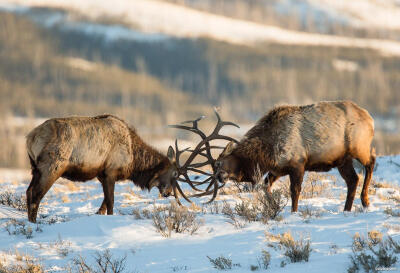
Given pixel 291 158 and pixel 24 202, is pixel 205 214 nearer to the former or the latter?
pixel 291 158

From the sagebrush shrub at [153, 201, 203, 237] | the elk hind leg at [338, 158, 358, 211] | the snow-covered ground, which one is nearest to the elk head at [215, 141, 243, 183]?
the snow-covered ground

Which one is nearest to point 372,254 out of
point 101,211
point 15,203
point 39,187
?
point 39,187

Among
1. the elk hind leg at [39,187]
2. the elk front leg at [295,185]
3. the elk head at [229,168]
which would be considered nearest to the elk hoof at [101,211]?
the elk hind leg at [39,187]

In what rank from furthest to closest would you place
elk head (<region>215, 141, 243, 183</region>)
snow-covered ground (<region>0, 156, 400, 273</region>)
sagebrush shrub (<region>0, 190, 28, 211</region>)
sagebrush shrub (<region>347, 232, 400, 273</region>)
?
sagebrush shrub (<region>0, 190, 28, 211</region>), elk head (<region>215, 141, 243, 183</region>), snow-covered ground (<region>0, 156, 400, 273</region>), sagebrush shrub (<region>347, 232, 400, 273</region>)

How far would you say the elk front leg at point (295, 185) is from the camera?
398 inches

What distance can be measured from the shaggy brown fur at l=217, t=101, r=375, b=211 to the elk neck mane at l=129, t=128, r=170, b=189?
77.3 inches

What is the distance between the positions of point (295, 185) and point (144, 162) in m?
3.30

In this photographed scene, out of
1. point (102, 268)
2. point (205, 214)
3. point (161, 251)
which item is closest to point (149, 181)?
point (205, 214)

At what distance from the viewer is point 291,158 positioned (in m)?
10.3

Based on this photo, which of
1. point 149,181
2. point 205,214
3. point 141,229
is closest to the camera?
point 141,229

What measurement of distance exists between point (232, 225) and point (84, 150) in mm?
3281

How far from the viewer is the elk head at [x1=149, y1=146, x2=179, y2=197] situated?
467 inches

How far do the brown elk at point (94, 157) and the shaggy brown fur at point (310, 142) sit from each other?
2.05 metres

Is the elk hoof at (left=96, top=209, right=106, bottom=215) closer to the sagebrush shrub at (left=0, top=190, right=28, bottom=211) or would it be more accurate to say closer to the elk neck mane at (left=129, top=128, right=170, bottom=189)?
the elk neck mane at (left=129, top=128, right=170, bottom=189)
